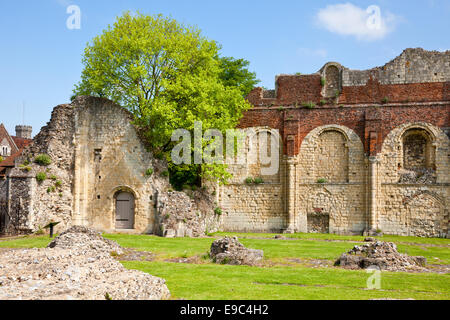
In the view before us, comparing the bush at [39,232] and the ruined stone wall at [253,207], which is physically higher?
the ruined stone wall at [253,207]

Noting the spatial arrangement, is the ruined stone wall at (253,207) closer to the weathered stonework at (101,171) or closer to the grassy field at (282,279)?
the weathered stonework at (101,171)

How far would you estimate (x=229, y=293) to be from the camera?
9.27 metres

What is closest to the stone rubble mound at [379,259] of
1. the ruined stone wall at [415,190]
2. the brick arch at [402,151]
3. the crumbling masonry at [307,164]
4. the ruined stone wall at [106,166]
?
the crumbling masonry at [307,164]

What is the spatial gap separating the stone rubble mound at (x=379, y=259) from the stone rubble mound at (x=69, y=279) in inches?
257

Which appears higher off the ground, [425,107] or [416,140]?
[425,107]

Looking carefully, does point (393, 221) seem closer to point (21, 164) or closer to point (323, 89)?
point (323, 89)

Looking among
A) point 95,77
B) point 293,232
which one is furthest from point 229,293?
point 95,77

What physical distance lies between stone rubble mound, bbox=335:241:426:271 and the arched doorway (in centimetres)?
1334

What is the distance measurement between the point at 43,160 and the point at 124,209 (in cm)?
477

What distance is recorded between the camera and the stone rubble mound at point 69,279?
7.86 metres

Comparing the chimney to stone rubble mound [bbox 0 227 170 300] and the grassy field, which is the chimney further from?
stone rubble mound [bbox 0 227 170 300]

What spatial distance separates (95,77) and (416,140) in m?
18.6

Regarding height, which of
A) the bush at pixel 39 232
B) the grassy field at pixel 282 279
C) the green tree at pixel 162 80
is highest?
the green tree at pixel 162 80

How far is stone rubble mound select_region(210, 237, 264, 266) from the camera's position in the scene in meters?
13.6
